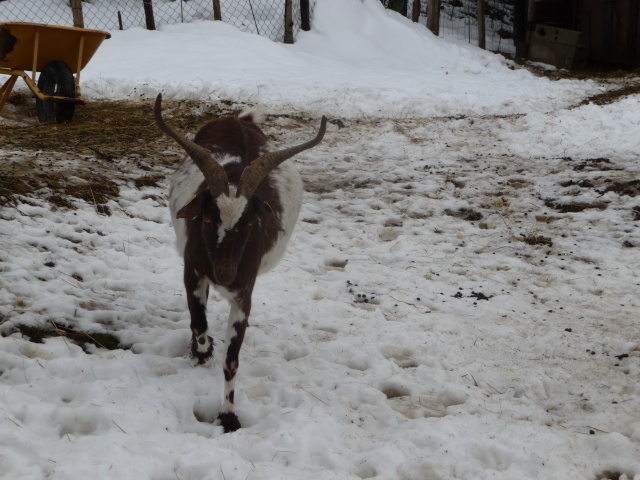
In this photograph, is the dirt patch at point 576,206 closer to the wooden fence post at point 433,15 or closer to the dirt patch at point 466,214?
the dirt patch at point 466,214

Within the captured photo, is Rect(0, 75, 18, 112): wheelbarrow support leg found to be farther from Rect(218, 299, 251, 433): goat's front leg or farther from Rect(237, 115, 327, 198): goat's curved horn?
Rect(218, 299, 251, 433): goat's front leg

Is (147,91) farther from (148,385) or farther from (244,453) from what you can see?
(244,453)

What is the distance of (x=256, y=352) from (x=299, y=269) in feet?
4.85

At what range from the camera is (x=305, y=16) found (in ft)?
49.0

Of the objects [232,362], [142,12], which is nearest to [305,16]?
[142,12]

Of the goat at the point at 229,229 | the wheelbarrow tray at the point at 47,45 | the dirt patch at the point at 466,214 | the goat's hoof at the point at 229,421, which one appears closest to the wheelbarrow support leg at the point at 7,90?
the wheelbarrow tray at the point at 47,45

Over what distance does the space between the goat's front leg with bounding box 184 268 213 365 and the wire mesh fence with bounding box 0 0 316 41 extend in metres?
13.3

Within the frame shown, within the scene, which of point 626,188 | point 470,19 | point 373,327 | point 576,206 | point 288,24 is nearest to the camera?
point 373,327

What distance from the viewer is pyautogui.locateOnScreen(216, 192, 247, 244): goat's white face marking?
3.72 meters

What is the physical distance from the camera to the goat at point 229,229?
374cm

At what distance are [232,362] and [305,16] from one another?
1231 centimetres

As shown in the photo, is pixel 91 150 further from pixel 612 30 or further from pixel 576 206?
pixel 612 30

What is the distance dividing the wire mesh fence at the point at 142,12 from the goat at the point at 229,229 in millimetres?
12768

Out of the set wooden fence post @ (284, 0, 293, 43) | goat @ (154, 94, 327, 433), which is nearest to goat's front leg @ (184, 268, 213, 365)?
goat @ (154, 94, 327, 433)
